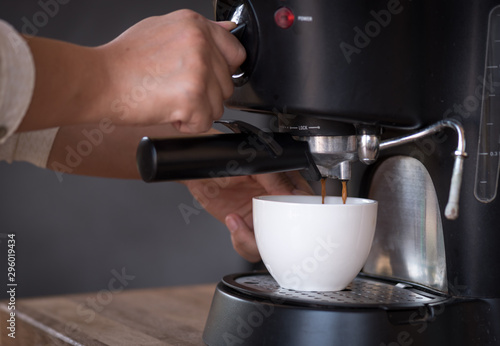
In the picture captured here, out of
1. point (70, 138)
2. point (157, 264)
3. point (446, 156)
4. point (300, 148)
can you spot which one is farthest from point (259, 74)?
point (157, 264)

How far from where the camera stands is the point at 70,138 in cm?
89

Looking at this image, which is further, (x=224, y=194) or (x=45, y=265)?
(x=45, y=265)

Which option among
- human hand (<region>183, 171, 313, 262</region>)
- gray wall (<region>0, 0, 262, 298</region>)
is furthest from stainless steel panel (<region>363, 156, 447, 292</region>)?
gray wall (<region>0, 0, 262, 298</region>)

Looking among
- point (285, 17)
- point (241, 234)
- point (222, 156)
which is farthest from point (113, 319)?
point (285, 17)

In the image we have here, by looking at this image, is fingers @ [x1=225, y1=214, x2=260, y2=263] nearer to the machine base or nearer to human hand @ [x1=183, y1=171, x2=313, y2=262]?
human hand @ [x1=183, y1=171, x2=313, y2=262]

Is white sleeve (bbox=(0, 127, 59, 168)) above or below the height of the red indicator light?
below

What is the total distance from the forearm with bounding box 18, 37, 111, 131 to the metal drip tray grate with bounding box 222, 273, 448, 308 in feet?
0.73

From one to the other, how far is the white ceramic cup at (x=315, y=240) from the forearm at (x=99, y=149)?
0.99ft

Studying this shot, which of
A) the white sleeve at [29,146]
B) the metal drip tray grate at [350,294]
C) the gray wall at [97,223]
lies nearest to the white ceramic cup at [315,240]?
the metal drip tray grate at [350,294]

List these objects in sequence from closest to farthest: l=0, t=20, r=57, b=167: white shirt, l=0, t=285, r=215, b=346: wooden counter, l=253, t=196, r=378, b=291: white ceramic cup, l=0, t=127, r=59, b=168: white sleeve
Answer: l=0, t=20, r=57, b=167: white shirt → l=253, t=196, r=378, b=291: white ceramic cup → l=0, t=285, r=215, b=346: wooden counter → l=0, t=127, r=59, b=168: white sleeve

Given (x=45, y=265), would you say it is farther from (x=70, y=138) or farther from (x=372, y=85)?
(x=372, y=85)

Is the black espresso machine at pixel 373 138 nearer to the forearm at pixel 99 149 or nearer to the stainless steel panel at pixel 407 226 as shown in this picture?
the stainless steel panel at pixel 407 226

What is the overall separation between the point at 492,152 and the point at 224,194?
362 mm

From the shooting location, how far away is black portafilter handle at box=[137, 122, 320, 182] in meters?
0.57
